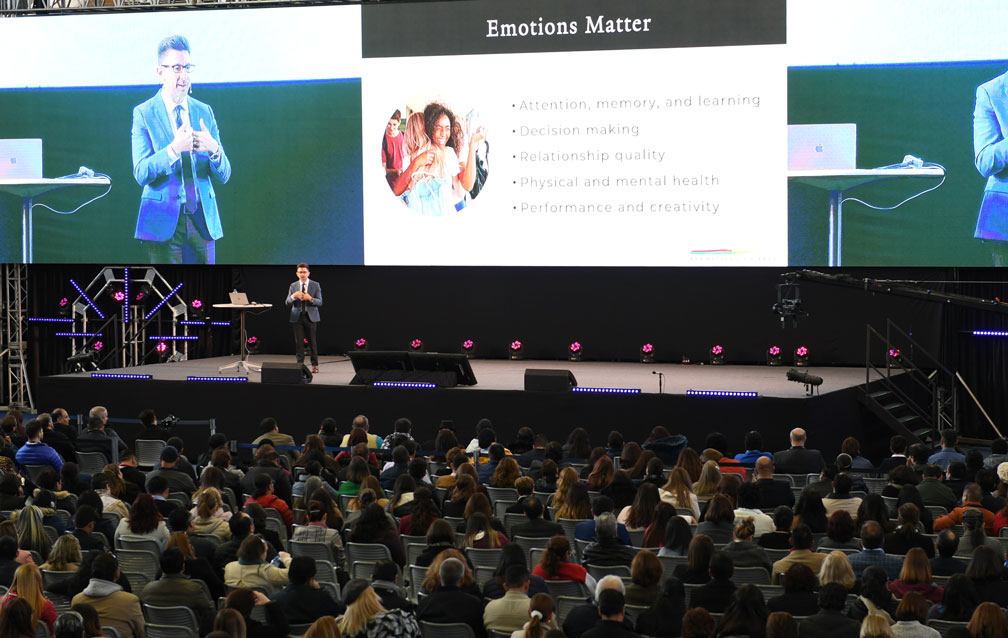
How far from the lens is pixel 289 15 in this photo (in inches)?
658


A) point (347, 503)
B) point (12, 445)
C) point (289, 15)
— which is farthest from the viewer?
point (289, 15)

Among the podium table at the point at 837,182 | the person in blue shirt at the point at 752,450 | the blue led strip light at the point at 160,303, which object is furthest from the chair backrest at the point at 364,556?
the blue led strip light at the point at 160,303

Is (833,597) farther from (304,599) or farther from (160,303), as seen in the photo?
(160,303)

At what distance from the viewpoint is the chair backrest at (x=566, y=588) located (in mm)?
6172

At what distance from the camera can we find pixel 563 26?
15.8 m

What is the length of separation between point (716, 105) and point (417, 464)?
324 inches

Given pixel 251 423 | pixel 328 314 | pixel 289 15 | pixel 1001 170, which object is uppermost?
pixel 289 15

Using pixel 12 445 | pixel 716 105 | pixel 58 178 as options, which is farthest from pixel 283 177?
pixel 12 445

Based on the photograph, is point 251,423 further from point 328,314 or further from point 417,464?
point 417,464

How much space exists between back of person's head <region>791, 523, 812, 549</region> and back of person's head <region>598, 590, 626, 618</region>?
1653 millimetres

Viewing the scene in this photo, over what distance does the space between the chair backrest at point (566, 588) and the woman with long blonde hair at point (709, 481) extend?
2.49 meters

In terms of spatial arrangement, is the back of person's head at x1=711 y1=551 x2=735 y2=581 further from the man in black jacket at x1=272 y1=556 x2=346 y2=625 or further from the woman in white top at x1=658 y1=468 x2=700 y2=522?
the woman in white top at x1=658 y1=468 x2=700 y2=522

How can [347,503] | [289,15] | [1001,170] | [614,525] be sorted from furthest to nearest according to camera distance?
[289,15]
[1001,170]
[347,503]
[614,525]

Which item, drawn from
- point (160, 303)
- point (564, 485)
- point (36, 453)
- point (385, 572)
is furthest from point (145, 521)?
point (160, 303)
